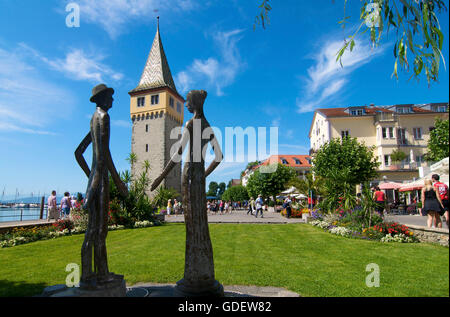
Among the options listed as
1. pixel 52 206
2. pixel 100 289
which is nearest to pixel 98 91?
pixel 100 289

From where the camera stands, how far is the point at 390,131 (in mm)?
38219

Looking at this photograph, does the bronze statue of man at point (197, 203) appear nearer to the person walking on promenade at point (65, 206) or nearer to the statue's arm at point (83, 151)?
the statue's arm at point (83, 151)

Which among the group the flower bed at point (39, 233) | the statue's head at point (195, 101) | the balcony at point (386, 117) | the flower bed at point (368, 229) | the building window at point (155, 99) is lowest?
the flower bed at point (39, 233)

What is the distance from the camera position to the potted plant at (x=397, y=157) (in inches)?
1396

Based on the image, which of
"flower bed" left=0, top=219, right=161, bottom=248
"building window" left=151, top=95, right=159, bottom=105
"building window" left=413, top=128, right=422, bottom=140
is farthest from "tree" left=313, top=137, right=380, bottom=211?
"building window" left=151, top=95, right=159, bottom=105

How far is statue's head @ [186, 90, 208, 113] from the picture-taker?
3852mm

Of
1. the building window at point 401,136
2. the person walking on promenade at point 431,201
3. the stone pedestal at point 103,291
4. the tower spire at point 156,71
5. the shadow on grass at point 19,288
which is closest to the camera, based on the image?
the stone pedestal at point 103,291

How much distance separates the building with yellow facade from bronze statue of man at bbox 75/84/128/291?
126ft

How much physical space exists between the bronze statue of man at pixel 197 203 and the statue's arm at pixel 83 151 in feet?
3.47

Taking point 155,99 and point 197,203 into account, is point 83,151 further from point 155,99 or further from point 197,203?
point 155,99

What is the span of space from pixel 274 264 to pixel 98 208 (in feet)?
15.8

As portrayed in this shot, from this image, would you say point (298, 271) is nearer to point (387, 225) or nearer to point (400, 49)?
point (400, 49)

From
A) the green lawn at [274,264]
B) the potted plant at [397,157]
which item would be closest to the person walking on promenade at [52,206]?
the green lawn at [274,264]
